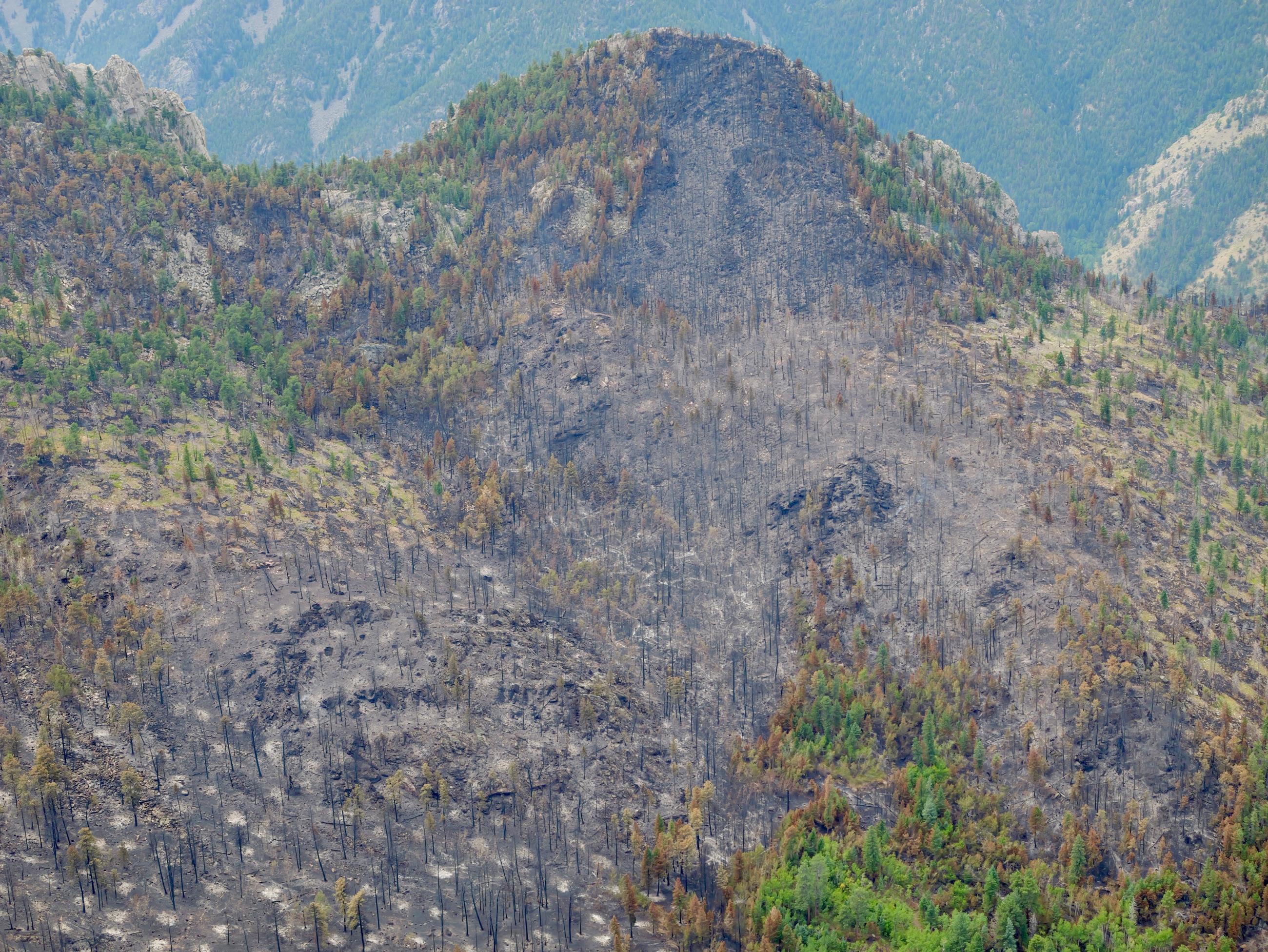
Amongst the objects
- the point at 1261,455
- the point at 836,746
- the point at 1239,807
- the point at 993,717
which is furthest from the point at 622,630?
the point at 1261,455

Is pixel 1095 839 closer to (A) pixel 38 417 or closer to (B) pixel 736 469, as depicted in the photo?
(B) pixel 736 469

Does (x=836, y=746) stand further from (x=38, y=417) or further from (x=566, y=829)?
(x=38, y=417)

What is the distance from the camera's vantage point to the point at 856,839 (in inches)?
5827

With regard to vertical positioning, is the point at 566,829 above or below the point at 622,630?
below

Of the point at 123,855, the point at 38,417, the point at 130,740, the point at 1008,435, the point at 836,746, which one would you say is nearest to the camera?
the point at 123,855

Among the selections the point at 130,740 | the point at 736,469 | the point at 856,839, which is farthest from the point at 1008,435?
the point at 130,740

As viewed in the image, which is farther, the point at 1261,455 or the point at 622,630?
the point at 1261,455

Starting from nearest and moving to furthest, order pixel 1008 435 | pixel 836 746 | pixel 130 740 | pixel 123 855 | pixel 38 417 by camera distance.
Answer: pixel 123 855 → pixel 130 740 → pixel 836 746 → pixel 38 417 → pixel 1008 435

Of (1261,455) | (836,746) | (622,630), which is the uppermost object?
(1261,455)

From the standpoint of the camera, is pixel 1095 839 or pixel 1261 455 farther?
pixel 1261 455

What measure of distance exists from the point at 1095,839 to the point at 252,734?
94497 millimetres

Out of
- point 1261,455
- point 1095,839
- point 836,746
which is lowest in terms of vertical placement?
point 1095,839

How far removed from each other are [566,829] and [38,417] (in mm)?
87814

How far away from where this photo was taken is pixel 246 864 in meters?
133
